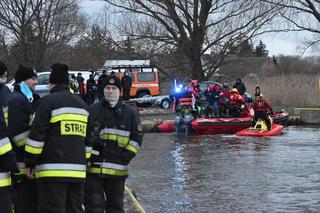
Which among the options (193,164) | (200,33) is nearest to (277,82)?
(200,33)

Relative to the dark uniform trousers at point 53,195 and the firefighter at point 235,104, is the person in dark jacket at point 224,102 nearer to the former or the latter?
the firefighter at point 235,104

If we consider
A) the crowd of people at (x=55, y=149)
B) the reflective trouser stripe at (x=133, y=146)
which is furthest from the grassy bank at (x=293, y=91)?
the crowd of people at (x=55, y=149)

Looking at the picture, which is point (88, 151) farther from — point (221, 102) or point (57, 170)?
point (221, 102)

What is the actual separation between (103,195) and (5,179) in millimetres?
1500

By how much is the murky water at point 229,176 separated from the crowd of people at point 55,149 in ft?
7.75

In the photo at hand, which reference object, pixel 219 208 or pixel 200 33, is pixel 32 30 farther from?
pixel 219 208

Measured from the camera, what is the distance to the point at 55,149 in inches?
232

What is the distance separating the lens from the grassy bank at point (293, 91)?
28822 mm

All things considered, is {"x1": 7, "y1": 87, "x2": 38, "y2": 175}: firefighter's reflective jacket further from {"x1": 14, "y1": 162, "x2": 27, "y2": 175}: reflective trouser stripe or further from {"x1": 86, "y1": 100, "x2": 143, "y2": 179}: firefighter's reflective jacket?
{"x1": 86, "y1": 100, "x2": 143, "y2": 179}: firefighter's reflective jacket

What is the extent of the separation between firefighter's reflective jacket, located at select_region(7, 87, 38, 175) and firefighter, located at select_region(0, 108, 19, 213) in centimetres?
51

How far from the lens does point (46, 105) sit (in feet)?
19.3

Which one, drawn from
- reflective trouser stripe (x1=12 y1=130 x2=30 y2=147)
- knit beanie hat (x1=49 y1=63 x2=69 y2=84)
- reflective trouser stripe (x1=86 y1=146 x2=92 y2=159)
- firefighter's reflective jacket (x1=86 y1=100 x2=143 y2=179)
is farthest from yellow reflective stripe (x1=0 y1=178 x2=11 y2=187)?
firefighter's reflective jacket (x1=86 y1=100 x2=143 y2=179)

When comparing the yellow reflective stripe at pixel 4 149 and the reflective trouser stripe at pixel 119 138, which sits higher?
the yellow reflective stripe at pixel 4 149

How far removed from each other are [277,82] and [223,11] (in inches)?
231
